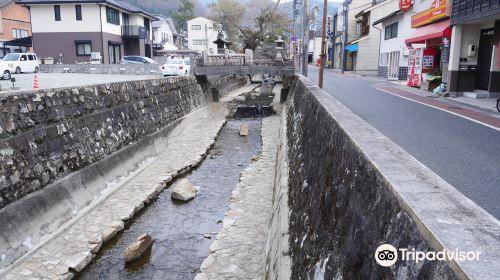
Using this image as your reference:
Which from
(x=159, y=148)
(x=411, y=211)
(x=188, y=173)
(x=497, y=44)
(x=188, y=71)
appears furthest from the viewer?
(x=188, y=71)

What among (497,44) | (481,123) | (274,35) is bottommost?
(481,123)

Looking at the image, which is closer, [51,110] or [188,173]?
[51,110]

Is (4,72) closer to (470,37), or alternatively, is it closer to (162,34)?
(470,37)

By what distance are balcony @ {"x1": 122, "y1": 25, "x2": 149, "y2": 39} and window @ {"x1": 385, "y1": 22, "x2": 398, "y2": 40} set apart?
91.4 ft

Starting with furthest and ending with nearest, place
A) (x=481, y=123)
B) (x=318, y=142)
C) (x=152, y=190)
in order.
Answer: (x=481, y=123)
(x=152, y=190)
(x=318, y=142)

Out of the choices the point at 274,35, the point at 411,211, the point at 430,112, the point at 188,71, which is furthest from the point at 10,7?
the point at 411,211

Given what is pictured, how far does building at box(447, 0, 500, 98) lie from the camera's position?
18.5 m

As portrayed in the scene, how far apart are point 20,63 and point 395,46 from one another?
1282 inches

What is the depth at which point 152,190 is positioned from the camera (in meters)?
11.0

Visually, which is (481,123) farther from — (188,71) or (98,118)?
(188,71)

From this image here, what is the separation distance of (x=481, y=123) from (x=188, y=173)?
9.54m

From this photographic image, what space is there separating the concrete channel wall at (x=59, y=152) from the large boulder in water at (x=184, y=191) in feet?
6.41

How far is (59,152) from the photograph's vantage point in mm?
9250

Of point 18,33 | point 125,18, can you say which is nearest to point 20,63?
point 125,18
